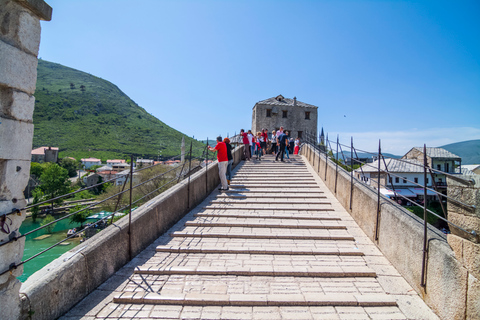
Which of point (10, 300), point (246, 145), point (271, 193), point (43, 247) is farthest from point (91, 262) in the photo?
point (43, 247)

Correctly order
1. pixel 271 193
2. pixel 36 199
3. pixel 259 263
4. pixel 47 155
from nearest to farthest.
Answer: pixel 259 263
pixel 271 193
pixel 36 199
pixel 47 155

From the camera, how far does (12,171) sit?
7.77 feet

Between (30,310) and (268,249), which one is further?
(268,249)

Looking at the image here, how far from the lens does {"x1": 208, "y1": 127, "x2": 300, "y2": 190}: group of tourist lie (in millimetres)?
8273

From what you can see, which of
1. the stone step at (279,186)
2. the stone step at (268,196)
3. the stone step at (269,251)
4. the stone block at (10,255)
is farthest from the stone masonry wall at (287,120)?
the stone block at (10,255)

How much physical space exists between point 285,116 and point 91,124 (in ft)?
346

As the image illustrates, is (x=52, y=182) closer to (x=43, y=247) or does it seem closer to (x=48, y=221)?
(x=48, y=221)

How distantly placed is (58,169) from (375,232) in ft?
193

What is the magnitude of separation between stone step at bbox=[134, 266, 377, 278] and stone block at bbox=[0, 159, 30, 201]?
6.84 ft

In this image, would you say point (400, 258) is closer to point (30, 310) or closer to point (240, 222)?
point (240, 222)

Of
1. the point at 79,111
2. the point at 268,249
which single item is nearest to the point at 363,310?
the point at 268,249

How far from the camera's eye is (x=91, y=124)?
4412 inches

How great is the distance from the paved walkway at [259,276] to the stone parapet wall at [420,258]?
0.16 m

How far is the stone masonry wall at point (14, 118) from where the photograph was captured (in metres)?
2.29
